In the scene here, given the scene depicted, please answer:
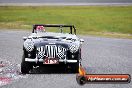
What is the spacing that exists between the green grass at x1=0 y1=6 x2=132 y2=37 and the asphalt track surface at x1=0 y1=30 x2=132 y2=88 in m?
10.3

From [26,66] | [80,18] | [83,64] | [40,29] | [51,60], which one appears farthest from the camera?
[80,18]

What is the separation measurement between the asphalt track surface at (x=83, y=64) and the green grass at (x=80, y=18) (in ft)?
33.9

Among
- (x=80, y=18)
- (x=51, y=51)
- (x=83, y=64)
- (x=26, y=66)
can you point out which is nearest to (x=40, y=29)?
(x=26, y=66)

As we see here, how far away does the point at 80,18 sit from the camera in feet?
158

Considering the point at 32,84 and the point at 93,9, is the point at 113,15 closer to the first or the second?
the point at 93,9

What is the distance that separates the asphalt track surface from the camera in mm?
13477

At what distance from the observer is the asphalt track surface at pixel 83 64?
13477 millimetres

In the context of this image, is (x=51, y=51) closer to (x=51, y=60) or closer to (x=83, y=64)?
(x=51, y=60)

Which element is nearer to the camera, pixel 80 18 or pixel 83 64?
pixel 83 64

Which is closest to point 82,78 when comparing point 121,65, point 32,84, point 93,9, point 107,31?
point 32,84

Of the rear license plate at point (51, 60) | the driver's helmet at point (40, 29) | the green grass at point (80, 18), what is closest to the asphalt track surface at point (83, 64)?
the driver's helmet at point (40, 29)

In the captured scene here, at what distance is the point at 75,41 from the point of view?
458 inches

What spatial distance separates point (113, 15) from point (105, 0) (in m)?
23.0

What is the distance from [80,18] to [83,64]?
98.3 ft
